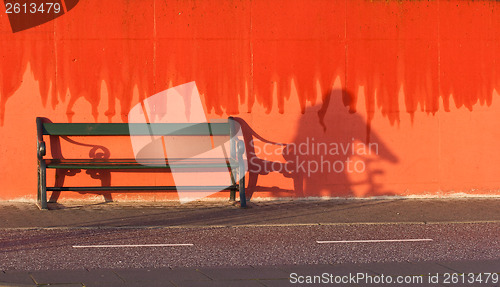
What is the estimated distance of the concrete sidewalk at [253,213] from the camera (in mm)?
10210

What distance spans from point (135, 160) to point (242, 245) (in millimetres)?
4098

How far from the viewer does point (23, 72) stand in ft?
39.2

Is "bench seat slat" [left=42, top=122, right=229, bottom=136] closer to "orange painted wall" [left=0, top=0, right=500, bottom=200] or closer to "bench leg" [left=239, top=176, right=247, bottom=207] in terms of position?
"orange painted wall" [left=0, top=0, right=500, bottom=200]

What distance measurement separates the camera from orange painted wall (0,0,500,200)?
39.5 feet

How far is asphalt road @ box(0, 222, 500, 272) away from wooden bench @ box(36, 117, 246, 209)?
6.24 feet

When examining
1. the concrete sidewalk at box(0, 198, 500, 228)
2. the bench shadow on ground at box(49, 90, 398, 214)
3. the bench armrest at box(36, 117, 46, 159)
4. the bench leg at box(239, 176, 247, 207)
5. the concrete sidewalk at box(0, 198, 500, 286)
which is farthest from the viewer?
the bench shadow on ground at box(49, 90, 398, 214)

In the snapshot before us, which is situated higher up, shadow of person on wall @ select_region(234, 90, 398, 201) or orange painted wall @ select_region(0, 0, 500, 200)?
orange painted wall @ select_region(0, 0, 500, 200)

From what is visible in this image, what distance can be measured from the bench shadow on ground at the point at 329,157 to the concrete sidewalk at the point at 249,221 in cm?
34

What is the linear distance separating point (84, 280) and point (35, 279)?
0.40 metres

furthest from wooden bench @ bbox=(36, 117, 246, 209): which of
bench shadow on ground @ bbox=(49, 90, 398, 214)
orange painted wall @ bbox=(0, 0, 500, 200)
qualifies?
bench shadow on ground @ bbox=(49, 90, 398, 214)

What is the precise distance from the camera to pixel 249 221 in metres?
10.3

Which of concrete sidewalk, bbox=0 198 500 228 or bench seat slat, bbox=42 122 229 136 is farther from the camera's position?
bench seat slat, bbox=42 122 229 136

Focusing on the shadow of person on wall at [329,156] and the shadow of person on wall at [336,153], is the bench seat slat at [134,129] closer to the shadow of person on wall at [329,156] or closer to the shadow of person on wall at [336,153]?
the shadow of person on wall at [329,156]

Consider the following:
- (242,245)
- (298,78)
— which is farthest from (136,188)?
(242,245)
